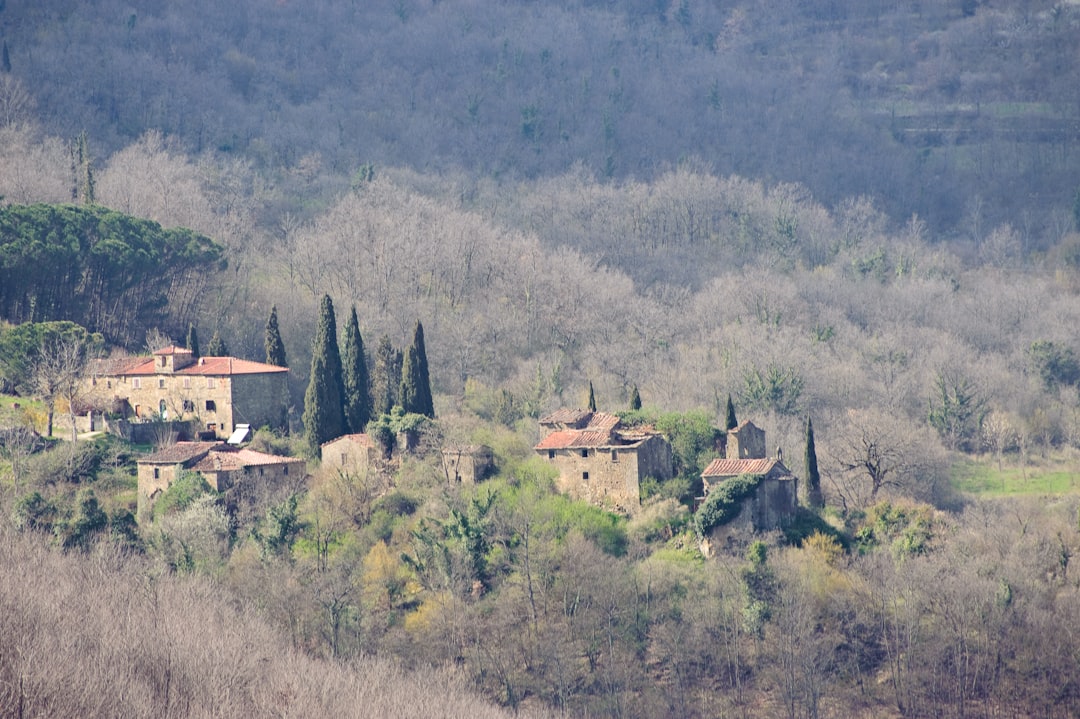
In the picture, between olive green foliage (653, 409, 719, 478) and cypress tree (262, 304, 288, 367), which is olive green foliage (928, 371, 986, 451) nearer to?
olive green foliage (653, 409, 719, 478)

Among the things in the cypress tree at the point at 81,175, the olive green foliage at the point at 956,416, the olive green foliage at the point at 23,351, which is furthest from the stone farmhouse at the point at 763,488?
the cypress tree at the point at 81,175

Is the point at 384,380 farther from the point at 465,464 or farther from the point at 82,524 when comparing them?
the point at 82,524

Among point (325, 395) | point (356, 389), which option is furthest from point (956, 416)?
point (325, 395)

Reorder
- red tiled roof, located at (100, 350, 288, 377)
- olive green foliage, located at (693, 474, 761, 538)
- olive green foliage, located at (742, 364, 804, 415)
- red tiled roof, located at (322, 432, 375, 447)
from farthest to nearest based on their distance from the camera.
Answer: olive green foliage, located at (742, 364, 804, 415) < red tiled roof, located at (100, 350, 288, 377) < red tiled roof, located at (322, 432, 375, 447) < olive green foliage, located at (693, 474, 761, 538)

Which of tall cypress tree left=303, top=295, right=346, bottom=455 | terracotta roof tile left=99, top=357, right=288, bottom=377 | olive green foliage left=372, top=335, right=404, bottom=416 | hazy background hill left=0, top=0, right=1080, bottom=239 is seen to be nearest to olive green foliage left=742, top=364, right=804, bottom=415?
olive green foliage left=372, top=335, right=404, bottom=416

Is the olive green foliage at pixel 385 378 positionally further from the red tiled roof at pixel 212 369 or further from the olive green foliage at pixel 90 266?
the olive green foliage at pixel 90 266
